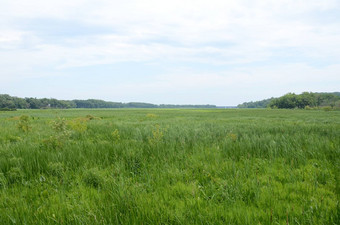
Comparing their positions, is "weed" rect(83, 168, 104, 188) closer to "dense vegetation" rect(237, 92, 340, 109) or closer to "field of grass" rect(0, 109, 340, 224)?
"field of grass" rect(0, 109, 340, 224)

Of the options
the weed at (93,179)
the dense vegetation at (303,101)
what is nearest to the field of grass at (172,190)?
the weed at (93,179)

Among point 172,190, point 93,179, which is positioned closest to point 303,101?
point 172,190

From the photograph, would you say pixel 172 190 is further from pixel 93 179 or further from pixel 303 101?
pixel 303 101

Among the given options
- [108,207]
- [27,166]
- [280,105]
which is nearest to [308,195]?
[108,207]

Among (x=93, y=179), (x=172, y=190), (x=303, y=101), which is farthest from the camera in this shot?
(x=303, y=101)

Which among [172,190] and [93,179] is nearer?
[172,190]

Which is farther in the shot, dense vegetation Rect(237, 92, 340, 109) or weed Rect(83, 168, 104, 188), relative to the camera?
dense vegetation Rect(237, 92, 340, 109)

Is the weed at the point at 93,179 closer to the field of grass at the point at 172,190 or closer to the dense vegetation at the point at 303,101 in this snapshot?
the field of grass at the point at 172,190

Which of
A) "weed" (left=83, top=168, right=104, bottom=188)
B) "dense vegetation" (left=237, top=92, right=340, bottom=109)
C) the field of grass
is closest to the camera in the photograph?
the field of grass

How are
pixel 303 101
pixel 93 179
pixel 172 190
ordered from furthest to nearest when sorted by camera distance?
pixel 303 101 → pixel 93 179 → pixel 172 190

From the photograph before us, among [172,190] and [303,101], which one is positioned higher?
[303,101]

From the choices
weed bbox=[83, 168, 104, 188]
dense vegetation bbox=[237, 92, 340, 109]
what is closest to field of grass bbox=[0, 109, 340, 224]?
weed bbox=[83, 168, 104, 188]

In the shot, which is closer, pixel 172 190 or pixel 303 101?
pixel 172 190

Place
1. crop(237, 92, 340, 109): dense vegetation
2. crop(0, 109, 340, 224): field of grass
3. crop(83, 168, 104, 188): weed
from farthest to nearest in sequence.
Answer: crop(237, 92, 340, 109): dense vegetation → crop(83, 168, 104, 188): weed → crop(0, 109, 340, 224): field of grass
